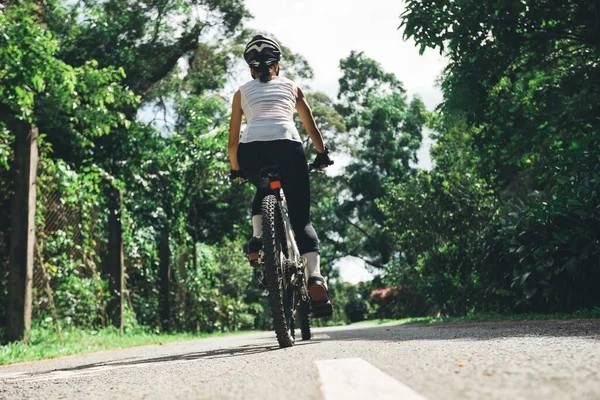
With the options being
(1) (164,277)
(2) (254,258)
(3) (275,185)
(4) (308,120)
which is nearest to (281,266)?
(2) (254,258)

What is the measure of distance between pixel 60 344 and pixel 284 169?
468 centimetres

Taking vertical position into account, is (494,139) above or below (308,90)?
below

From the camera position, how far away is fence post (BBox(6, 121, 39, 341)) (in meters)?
7.87

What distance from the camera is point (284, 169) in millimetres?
4852

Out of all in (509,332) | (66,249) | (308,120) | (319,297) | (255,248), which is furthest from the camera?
(66,249)

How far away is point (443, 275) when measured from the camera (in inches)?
551

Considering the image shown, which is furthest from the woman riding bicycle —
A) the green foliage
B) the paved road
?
the green foliage

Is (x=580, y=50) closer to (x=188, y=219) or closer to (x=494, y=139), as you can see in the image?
(x=494, y=139)

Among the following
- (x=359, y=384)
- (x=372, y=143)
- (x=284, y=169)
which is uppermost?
(x=372, y=143)

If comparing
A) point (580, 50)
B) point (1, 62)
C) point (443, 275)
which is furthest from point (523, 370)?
point (443, 275)

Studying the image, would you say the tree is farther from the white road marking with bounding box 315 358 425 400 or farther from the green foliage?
the white road marking with bounding box 315 358 425 400

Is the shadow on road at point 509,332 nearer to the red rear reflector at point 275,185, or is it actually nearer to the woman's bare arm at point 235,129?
the red rear reflector at point 275,185

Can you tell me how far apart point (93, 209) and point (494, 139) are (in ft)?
23.0

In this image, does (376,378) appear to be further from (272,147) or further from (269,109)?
(269,109)
